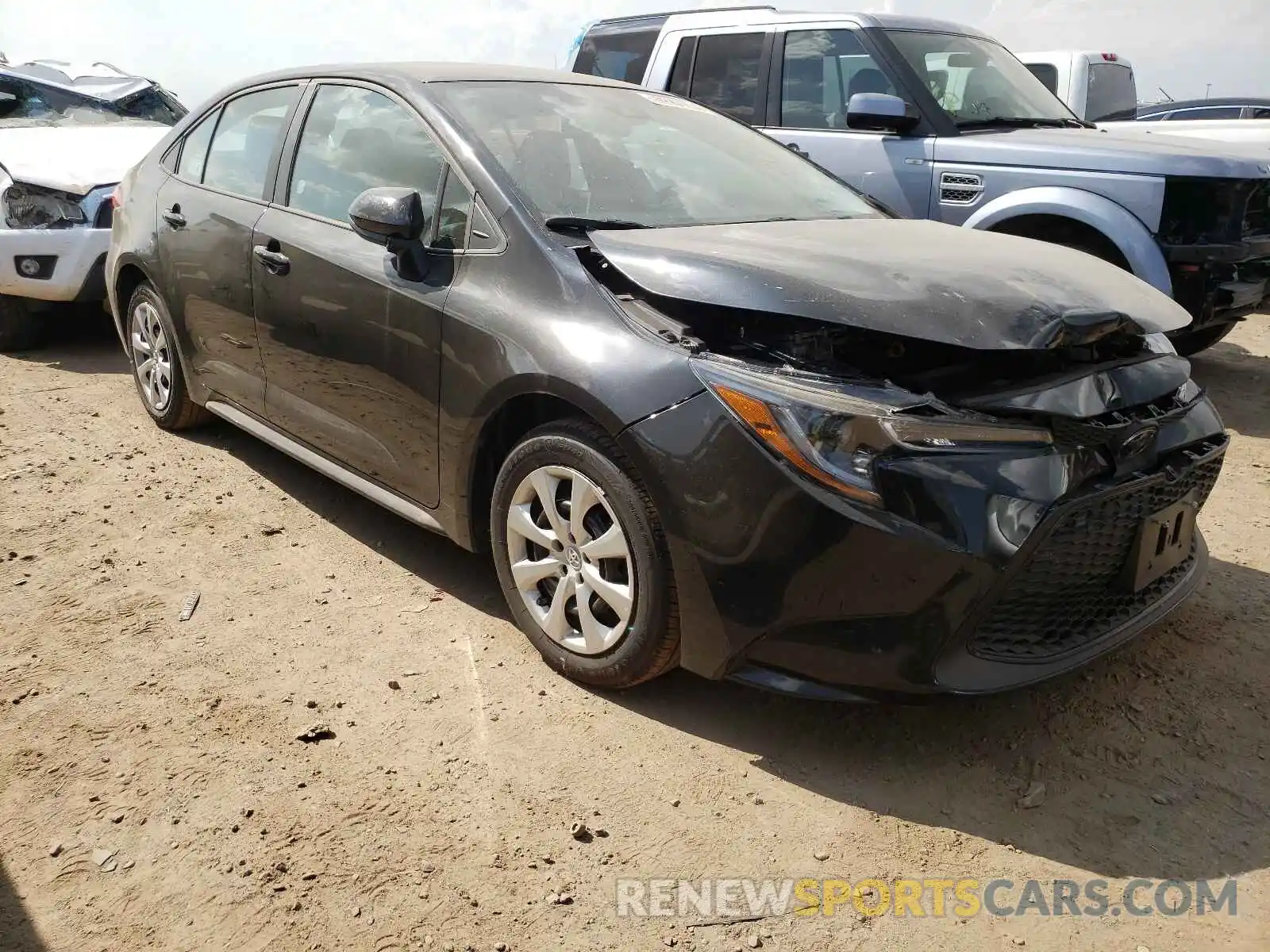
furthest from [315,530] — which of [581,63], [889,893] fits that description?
[581,63]

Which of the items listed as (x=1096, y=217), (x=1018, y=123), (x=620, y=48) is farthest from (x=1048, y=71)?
(x=1096, y=217)

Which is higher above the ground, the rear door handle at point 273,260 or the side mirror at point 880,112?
the side mirror at point 880,112

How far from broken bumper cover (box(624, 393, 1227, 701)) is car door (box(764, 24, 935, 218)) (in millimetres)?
3533

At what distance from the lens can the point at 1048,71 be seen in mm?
9242

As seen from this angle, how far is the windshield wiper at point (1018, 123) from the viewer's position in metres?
5.95

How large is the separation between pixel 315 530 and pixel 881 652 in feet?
7.84

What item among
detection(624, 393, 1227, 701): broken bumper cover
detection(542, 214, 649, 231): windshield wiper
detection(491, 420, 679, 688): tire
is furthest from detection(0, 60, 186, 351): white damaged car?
detection(624, 393, 1227, 701): broken bumper cover

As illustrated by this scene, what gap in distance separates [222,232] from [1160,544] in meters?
3.39

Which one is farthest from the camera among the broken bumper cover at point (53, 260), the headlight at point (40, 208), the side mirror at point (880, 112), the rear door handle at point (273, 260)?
the headlight at point (40, 208)

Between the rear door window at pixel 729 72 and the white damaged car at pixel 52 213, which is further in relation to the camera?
the rear door window at pixel 729 72

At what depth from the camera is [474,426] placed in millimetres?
3070

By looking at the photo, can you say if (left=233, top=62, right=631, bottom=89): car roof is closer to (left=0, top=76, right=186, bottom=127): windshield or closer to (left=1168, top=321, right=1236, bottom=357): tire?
(left=1168, top=321, right=1236, bottom=357): tire

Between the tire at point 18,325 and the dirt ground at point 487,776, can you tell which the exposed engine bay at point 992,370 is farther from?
the tire at point 18,325

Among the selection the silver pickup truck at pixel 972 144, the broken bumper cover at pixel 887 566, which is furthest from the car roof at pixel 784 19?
the broken bumper cover at pixel 887 566
